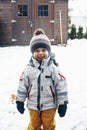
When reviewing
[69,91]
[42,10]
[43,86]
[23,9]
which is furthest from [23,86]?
[23,9]

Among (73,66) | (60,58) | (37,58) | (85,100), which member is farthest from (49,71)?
(60,58)

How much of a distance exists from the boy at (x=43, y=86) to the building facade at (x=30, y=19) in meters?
14.1

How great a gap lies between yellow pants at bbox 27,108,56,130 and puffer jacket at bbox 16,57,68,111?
8cm

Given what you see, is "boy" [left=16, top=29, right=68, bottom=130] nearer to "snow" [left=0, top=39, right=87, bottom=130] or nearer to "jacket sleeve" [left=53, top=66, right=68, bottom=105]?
"jacket sleeve" [left=53, top=66, right=68, bottom=105]

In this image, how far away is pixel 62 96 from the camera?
4.15 meters

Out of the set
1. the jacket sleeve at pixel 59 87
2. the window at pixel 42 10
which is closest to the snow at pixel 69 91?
the jacket sleeve at pixel 59 87

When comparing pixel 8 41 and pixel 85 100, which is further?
pixel 8 41

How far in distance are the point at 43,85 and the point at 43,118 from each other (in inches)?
17.4

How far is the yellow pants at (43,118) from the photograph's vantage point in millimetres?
4305

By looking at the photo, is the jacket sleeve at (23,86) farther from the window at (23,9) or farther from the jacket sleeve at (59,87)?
the window at (23,9)

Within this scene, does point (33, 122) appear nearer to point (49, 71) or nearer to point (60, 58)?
point (49, 71)

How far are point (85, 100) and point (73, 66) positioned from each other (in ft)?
15.2

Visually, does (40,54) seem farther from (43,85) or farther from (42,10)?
(42,10)

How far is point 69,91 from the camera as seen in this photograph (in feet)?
26.0
